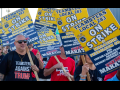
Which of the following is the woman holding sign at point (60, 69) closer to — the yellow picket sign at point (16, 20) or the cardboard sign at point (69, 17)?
the cardboard sign at point (69, 17)

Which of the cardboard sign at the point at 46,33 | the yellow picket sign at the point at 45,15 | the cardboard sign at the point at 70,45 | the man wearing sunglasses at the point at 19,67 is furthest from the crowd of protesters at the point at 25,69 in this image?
the yellow picket sign at the point at 45,15

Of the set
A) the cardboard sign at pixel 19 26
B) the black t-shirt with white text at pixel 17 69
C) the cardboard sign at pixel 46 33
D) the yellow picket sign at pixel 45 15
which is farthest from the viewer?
the yellow picket sign at pixel 45 15

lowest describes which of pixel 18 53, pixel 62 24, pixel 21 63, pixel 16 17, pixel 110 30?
pixel 21 63

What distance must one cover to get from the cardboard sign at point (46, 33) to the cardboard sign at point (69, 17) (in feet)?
2.72

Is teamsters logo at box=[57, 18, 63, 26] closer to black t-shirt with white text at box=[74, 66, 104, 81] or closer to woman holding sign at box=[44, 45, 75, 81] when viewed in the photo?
woman holding sign at box=[44, 45, 75, 81]

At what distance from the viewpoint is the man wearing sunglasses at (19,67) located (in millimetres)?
3068

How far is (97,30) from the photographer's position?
282 cm

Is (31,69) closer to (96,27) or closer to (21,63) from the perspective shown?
(21,63)

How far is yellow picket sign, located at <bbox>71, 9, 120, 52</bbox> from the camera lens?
2736 mm

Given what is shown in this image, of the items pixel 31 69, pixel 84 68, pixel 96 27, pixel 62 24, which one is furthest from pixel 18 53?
pixel 96 27

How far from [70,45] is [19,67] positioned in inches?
49.6

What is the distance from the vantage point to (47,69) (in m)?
3.70

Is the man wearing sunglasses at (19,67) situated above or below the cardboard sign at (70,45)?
below

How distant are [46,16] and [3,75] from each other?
258 centimetres
